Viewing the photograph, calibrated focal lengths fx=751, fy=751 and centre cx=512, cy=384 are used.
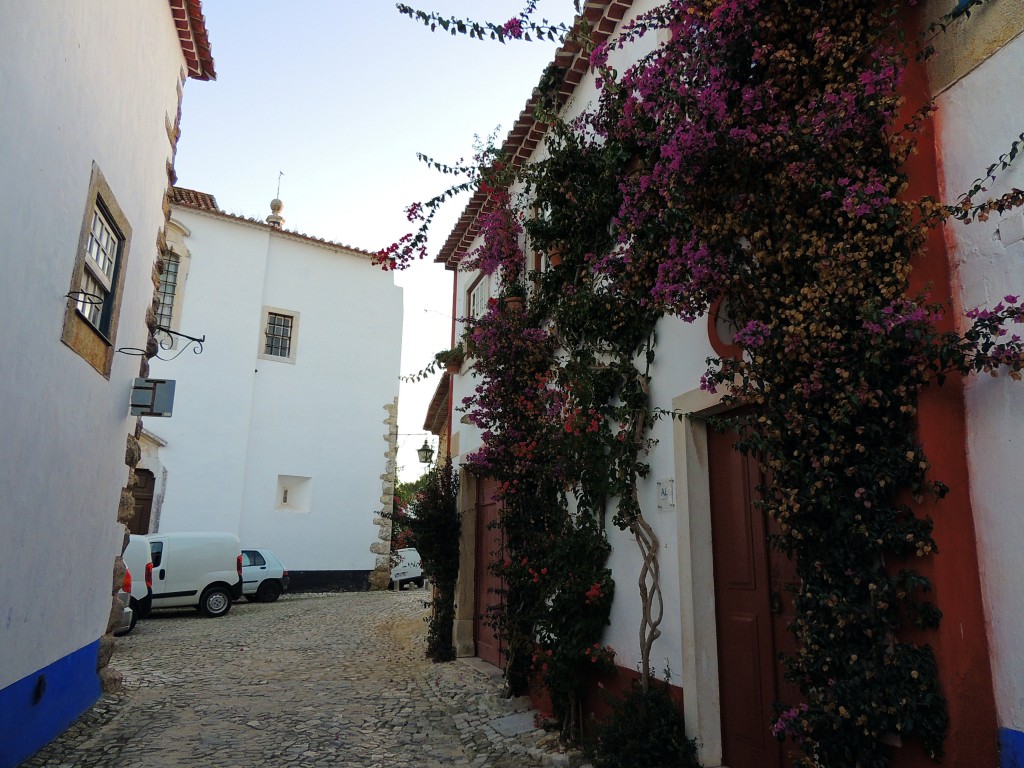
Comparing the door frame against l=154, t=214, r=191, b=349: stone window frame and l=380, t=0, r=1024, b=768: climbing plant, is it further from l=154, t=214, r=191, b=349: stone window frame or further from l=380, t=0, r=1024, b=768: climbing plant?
l=154, t=214, r=191, b=349: stone window frame

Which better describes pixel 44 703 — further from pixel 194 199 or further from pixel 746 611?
pixel 194 199

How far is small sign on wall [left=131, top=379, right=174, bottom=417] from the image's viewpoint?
6.77 metres

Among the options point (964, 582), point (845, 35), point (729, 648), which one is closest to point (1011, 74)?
point (845, 35)

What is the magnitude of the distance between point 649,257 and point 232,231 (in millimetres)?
16196

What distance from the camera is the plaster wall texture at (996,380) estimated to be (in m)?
2.79

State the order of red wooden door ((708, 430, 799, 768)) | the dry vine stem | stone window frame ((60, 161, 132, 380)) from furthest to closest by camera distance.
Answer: stone window frame ((60, 161, 132, 380))
the dry vine stem
red wooden door ((708, 430, 799, 768))

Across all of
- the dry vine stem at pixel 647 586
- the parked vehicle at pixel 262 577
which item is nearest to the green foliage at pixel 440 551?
the dry vine stem at pixel 647 586

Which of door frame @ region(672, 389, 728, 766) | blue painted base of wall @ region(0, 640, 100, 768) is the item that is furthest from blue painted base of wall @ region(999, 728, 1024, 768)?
blue painted base of wall @ region(0, 640, 100, 768)

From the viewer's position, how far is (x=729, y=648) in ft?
14.0

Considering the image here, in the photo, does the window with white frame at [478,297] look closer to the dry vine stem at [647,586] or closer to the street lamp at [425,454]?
the street lamp at [425,454]

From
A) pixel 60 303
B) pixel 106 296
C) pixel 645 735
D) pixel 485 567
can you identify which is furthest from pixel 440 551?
pixel 60 303

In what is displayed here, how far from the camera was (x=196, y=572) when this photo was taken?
43.8ft

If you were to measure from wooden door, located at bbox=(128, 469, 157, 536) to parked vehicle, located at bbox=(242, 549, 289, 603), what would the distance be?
95.8 inches

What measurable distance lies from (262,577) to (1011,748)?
1487 centimetres
